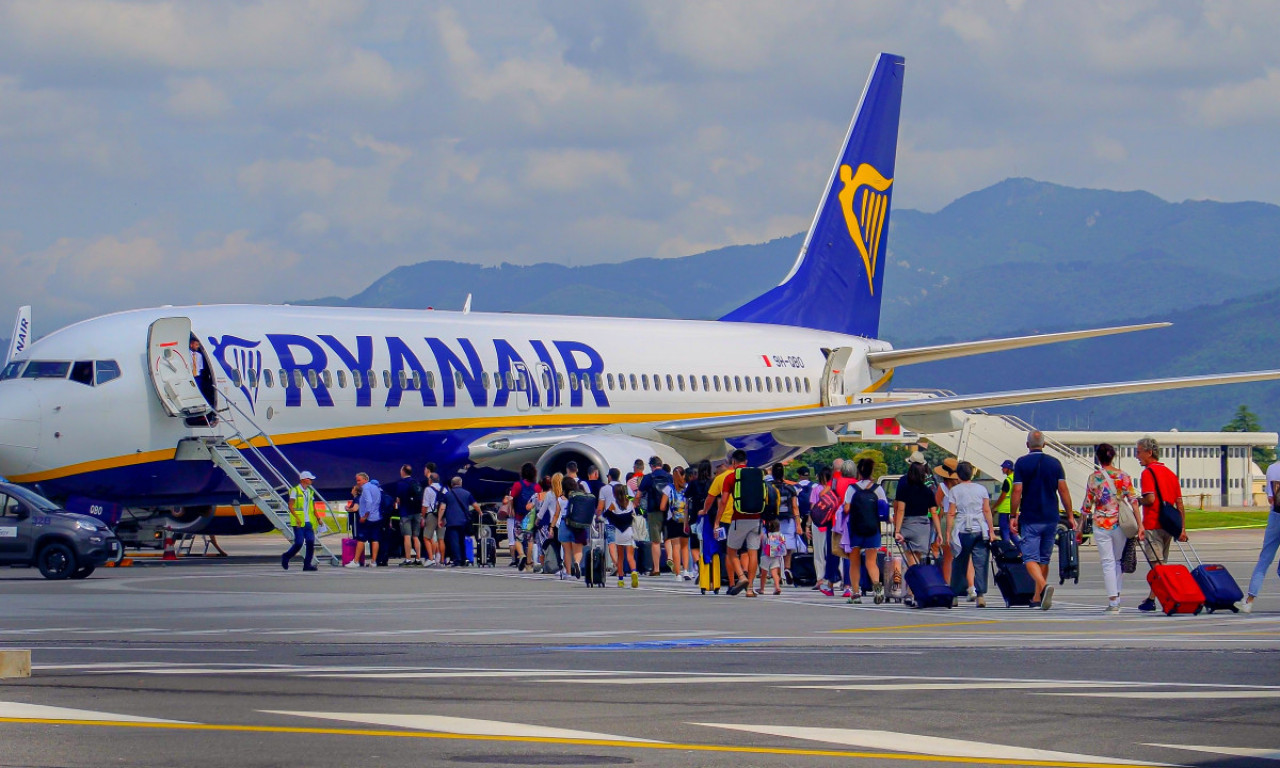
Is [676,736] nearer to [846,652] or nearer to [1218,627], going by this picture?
[846,652]

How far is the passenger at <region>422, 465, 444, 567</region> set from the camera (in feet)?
86.7

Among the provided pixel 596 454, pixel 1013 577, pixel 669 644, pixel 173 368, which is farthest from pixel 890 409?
pixel 669 644

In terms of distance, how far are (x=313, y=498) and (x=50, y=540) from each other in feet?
11.4

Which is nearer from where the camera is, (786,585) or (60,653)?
(60,653)

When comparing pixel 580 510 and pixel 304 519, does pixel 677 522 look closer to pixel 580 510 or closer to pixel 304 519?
pixel 580 510

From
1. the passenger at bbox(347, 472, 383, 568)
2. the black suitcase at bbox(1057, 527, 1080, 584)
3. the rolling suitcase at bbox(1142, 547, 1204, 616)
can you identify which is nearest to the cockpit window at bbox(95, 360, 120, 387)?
the passenger at bbox(347, 472, 383, 568)

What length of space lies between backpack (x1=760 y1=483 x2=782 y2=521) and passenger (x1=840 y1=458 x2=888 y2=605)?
787 mm

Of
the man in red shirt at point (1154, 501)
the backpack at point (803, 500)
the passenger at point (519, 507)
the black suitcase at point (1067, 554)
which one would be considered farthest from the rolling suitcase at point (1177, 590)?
the passenger at point (519, 507)

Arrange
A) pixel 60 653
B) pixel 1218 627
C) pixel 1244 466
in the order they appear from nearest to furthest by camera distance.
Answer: pixel 60 653
pixel 1218 627
pixel 1244 466

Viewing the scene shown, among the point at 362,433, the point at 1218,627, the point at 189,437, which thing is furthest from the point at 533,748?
the point at 362,433

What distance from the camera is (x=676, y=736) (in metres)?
8.16

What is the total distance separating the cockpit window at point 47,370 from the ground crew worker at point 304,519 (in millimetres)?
3685

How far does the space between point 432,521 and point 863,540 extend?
9412 mm

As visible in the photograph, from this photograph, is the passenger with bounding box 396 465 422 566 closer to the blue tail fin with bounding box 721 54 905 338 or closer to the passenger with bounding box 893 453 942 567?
the passenger with bounding box 893 453 942 567
